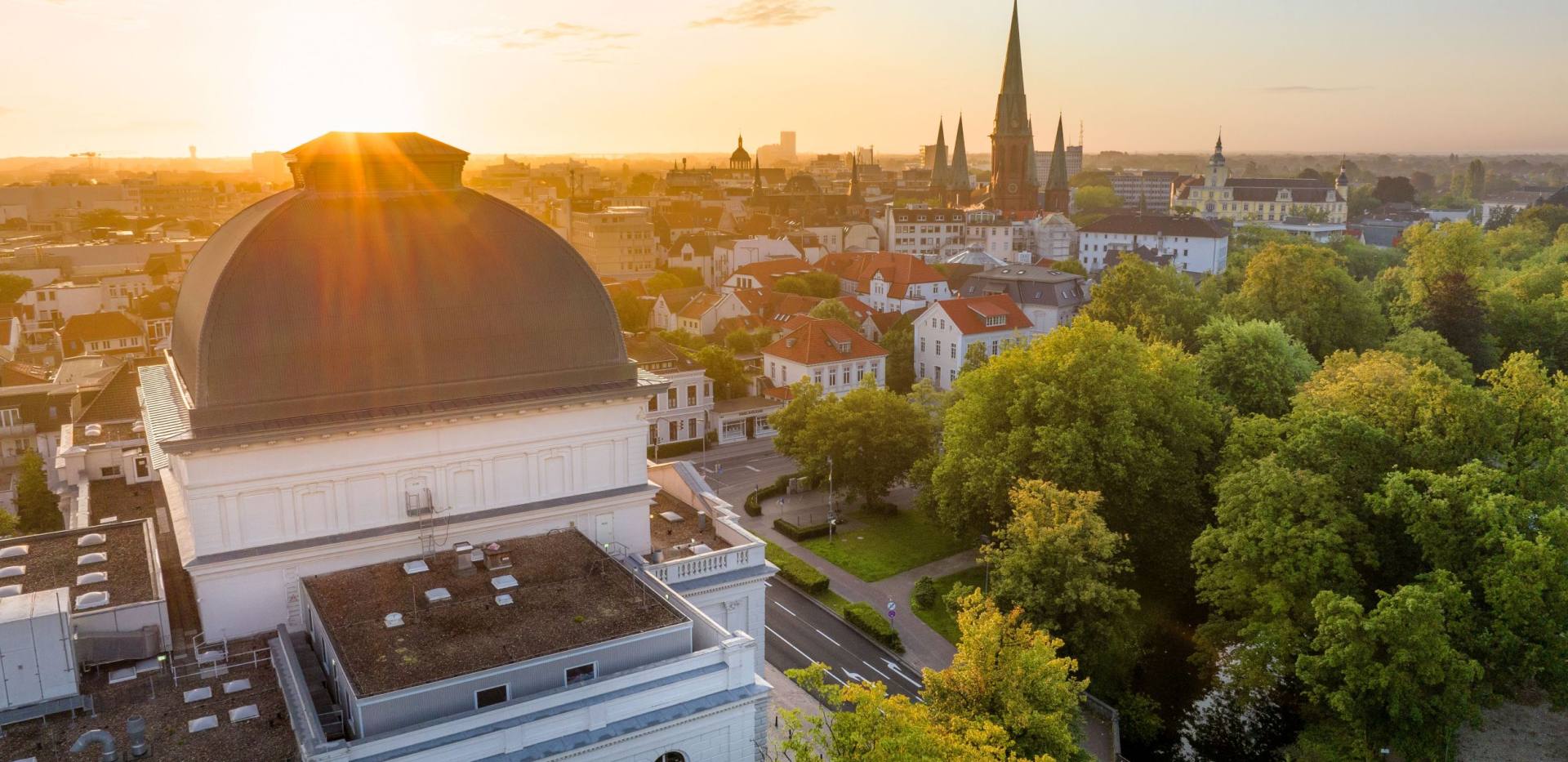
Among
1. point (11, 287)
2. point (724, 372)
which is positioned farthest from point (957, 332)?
point (11, 287)

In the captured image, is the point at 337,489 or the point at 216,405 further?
the point at 337,489

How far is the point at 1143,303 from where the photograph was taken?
7700 centimetres

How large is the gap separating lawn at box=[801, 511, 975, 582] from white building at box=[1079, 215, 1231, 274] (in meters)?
95.6

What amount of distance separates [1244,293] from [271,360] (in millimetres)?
73114

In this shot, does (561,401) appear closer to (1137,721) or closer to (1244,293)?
(1137,721)

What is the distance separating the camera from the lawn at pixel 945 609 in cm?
4722

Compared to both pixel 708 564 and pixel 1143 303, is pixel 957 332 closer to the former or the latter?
pixel 1143 303

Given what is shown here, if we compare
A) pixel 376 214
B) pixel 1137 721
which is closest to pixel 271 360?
pixel 376 214

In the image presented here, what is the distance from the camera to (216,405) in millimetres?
29594

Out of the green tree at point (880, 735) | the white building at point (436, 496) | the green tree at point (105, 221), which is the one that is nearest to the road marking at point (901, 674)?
the white building at point (436, 496)

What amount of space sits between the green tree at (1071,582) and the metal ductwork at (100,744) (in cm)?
2914

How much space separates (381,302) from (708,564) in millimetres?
13920

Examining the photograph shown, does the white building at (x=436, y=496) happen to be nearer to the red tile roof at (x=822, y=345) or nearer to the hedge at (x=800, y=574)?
the hedge at (x=800, y=574)

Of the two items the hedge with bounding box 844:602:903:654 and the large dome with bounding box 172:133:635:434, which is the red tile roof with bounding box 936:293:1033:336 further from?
the large dome with bounding box 172:133:635:434
